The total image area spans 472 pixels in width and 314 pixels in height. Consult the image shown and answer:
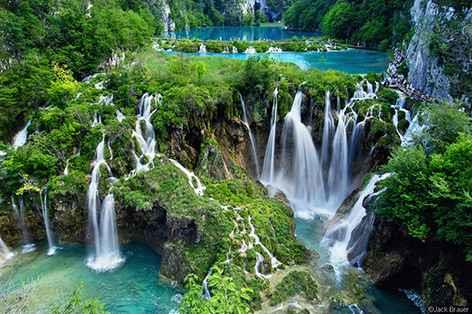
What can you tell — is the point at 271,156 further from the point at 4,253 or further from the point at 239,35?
the point at 239,35

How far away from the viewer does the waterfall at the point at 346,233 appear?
60.8 feet

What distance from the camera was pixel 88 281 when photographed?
55.9ft

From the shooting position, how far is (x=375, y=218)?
1752 cm

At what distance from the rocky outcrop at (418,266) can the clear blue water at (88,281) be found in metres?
8.29

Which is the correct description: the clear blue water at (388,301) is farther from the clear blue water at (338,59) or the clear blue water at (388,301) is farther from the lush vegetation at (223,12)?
the lush vegetation at (223,12)

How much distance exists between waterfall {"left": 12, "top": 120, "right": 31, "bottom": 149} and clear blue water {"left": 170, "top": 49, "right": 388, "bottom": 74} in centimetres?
2365

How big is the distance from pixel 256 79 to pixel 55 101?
11686 millimetres

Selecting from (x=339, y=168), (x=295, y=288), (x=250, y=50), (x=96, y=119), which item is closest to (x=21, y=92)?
(x=96, y=119)

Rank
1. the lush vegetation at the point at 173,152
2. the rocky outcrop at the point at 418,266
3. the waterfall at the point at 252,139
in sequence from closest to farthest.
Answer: the rocky outcrop at the point at 418,266
the lush vegetation at the point at 173,152
the waterfall at the point at 252,139

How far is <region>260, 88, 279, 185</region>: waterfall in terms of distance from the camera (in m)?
24.6

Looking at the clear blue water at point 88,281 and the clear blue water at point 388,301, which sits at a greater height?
the clear blue water at point 88,281

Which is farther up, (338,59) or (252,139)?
(338,59)

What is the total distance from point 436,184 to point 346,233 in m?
6.68

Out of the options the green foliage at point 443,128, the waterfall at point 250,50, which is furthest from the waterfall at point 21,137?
the waterfall at point 250,50
